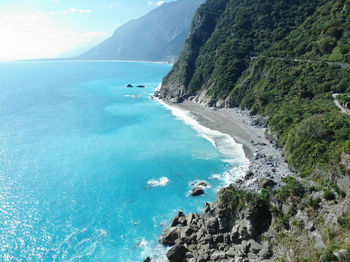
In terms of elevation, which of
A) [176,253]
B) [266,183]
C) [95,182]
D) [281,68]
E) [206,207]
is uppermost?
[281,68]

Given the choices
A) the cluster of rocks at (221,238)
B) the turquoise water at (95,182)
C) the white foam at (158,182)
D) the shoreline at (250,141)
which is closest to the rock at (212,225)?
the cluster of rocks at (221,238)

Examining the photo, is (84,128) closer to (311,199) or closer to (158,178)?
(158,178)

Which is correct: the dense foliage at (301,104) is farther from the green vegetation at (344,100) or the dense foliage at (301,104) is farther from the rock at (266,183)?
the rock at (266,183)

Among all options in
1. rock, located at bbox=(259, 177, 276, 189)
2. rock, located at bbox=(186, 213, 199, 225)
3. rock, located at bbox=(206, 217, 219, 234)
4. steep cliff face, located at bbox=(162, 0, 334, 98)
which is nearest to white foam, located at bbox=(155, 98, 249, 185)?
rock, located at bbox=(259, 177, 276, 189)

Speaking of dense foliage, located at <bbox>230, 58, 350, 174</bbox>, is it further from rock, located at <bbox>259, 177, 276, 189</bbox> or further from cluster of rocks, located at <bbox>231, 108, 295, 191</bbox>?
rock, located at <bbox>259, 177, 276, 189</bbox>

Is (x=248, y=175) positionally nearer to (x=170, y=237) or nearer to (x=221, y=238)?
(x=221, y=238)

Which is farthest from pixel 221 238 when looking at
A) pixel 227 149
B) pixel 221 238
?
pixel 227 149
